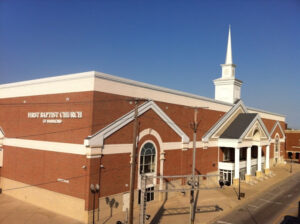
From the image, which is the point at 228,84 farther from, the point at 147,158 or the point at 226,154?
the point at 147,158

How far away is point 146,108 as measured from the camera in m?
28.0

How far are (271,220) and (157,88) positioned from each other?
16.8 meters

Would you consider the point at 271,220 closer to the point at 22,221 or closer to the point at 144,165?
the point at 144,165

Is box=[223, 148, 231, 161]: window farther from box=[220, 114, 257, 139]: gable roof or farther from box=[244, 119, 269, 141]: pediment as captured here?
box=[244, 119, 269, 141]: pediment

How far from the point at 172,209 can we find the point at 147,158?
18.4 feet

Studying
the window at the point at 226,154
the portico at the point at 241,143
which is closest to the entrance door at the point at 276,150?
the portico at the point at 241,143

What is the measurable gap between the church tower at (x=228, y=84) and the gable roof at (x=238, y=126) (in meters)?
4.47

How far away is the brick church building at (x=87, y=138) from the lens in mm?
23688

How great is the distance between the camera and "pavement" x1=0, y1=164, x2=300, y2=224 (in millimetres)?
23641

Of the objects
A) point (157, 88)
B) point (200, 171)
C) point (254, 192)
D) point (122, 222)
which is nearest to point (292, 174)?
point (254, 192)

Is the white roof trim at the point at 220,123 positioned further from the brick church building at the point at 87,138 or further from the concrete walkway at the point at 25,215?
the concrete walkway at the point at 25,215

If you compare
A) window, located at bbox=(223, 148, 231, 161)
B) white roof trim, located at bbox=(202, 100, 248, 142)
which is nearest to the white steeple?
white roof trim, located at bbox=(202, 100, 248, 142)

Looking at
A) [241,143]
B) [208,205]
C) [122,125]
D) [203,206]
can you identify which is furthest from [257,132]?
[122,125]

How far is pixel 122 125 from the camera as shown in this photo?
25531mm
